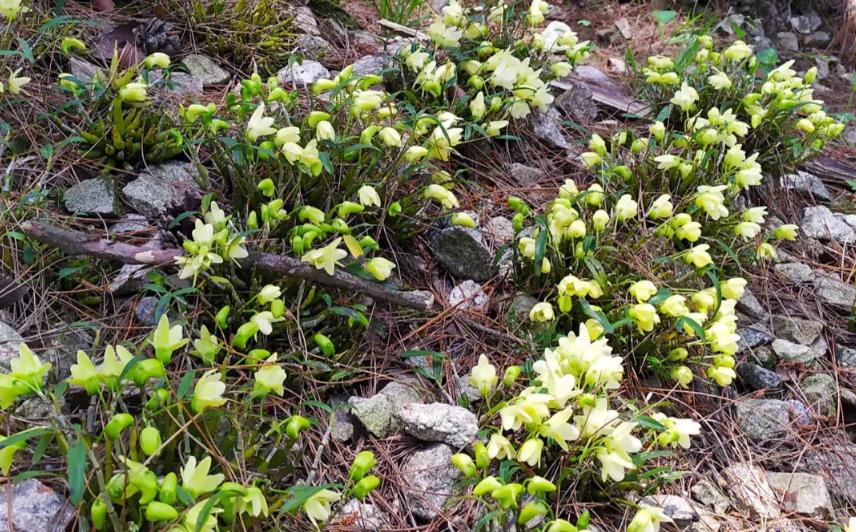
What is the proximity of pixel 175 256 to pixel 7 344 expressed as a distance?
18.2 inches

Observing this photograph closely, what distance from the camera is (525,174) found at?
3.02 meters

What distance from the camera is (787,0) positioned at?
530 cm

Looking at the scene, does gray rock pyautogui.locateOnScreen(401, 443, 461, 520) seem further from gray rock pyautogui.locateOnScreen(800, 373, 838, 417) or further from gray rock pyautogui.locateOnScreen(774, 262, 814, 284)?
gray rock pyautogui.locateOnScreen(774, 262, 814, 284)

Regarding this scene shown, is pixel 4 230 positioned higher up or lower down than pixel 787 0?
lower down

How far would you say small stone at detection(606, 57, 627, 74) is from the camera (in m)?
4.12

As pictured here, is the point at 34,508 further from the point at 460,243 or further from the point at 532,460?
the point at 460,243

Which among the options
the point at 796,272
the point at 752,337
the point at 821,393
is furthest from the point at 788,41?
the point at 821,393

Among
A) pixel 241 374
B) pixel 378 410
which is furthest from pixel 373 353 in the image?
pixel 241 374

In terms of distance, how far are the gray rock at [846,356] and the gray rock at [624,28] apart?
2.65 metres

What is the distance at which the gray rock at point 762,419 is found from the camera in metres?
2.32

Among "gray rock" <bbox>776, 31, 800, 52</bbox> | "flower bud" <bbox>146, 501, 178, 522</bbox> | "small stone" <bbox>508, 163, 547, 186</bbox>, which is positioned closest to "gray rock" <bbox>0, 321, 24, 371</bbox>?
"flower bud" <bbox>146, 501, 178, 522</bbox>

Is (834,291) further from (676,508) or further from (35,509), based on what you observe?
(35,509)

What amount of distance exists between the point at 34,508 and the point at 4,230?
0.93 meters

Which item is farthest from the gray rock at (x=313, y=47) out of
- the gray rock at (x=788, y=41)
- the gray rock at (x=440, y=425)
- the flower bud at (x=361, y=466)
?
the gray rock at (x=788, y=41)
